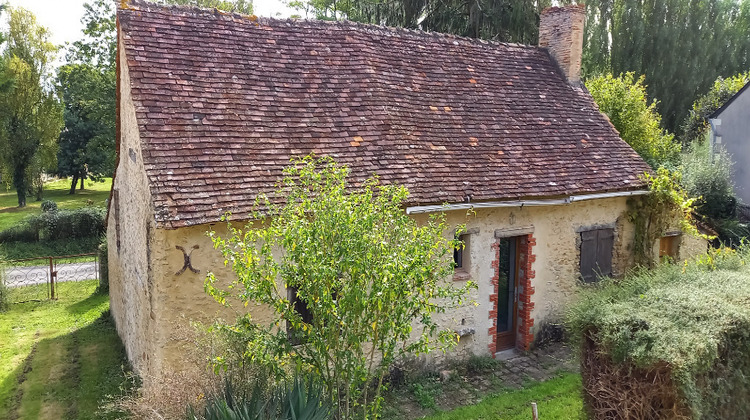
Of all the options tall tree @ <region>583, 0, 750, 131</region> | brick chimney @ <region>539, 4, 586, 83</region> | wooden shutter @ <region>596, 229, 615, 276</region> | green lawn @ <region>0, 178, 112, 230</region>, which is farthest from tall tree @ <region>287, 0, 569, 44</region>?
green lawn @ <region>0, 178, 112, 230</region>

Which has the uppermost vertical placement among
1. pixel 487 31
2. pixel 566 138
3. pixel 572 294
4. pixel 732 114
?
pixel 487 31

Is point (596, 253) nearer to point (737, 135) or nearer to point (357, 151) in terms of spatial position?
point (357, 151)

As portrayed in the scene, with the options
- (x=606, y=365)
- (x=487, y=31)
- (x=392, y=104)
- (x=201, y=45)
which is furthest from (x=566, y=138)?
(x=487, y=31)

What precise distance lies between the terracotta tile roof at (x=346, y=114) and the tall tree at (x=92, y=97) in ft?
54.8

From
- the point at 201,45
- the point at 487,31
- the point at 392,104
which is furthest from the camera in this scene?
the point at 487,31

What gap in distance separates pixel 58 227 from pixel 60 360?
517 inches

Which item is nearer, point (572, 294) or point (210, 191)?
point (210, 191)

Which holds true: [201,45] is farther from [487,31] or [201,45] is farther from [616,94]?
[487,31]

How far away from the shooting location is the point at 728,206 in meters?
16.1

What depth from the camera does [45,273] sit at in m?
18.6

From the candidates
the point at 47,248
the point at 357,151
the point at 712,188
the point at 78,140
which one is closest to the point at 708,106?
the point at 712,188

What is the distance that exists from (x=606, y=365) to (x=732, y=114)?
15.7m

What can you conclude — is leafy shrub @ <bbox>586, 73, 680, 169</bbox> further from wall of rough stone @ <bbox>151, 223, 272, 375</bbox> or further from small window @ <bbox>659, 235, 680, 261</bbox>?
wall of rough stone @ <bbox>151, 223, 272, 375</bbox>

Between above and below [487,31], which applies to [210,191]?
below
